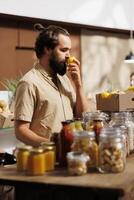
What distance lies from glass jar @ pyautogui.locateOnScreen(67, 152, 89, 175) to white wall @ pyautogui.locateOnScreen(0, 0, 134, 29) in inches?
115

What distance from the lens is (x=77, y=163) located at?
5.48 ft

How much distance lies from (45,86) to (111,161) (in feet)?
2.90

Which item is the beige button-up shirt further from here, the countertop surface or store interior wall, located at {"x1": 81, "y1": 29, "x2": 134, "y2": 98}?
store interior wall, located at {"x1": 81, "y1": 29, "x2": 134, "y2": 98}

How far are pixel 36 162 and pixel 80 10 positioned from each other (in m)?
3.88

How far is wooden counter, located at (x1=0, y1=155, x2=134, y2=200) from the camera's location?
150 cm

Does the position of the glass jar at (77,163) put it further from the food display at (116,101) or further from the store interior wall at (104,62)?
the store interior wall at (104,62)

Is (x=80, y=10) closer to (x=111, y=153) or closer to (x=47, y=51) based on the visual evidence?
(x=47, y=51)

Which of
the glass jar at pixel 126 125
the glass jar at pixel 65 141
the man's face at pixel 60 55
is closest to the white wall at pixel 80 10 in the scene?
the man's face at pixel 60 55

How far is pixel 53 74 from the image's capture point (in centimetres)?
258

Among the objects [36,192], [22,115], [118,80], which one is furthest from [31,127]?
[118,80]

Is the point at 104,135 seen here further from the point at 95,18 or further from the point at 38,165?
the point at 95,18

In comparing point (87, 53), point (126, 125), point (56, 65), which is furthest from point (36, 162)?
point (87, 53)

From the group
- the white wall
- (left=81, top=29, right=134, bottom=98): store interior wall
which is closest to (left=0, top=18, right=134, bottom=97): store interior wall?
(left=81, top=29, right=134, bottom=98): store interior wall

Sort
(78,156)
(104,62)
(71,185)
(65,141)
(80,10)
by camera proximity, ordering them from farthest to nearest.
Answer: (104,62) < (80,10) < (65,141) < (78,156) < (71,185)
